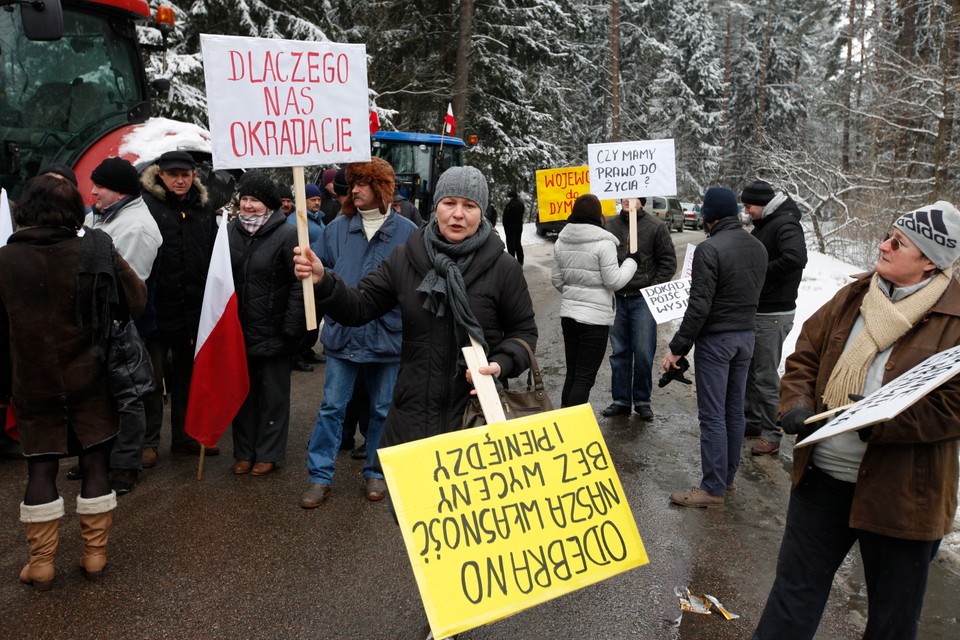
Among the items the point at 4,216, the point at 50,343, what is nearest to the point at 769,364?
the point at 50,343

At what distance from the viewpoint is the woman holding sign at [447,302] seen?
2.97 metres

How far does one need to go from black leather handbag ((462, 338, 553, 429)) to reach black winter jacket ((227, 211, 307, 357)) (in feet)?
7.50

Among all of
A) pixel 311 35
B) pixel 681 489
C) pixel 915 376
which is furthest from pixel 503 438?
pixel 311 35

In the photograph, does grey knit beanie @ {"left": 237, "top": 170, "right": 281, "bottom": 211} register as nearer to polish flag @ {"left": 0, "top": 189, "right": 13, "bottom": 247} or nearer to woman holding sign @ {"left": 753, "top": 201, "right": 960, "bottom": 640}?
polish flag @ {"left": 0, "top": 189, "right": 13, "bottom": 247}

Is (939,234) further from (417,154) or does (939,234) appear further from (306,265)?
(417,154)

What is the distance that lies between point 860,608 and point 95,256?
4.09 m

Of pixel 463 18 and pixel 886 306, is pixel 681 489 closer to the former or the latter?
pixel 886 306

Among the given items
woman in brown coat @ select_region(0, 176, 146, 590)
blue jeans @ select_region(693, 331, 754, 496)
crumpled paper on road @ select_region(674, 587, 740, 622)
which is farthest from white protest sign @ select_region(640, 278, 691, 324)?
woman in brown coat @ select_region(0, 176, 146, 590)

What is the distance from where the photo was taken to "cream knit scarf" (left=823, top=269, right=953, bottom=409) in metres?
2.49

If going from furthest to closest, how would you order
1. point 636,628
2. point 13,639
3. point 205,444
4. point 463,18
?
point 463,18
point 205,444
point 636,628
point 13,639

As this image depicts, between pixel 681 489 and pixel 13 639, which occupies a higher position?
pixel 13 639

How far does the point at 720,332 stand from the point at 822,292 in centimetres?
984

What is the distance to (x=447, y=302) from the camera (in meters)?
2.97

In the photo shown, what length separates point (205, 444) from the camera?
4840 millimetres
